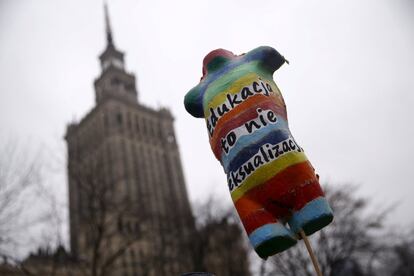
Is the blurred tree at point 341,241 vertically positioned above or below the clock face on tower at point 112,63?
below

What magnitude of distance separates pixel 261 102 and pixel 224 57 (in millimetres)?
798

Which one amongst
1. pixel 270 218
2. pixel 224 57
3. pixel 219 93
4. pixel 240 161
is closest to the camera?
pixel 270 218

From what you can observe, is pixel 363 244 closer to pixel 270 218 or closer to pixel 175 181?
pixel 270 218

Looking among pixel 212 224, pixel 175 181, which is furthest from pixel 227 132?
pixel 175 181

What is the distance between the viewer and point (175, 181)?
61906mm

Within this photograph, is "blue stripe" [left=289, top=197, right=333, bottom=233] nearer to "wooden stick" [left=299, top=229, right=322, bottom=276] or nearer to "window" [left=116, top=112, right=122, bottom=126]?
"wooden stick" [left=299, top=229, right=322, bottom=276]

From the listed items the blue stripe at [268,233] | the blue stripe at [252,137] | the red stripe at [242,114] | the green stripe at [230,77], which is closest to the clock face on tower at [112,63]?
the green stripe at [230,77]

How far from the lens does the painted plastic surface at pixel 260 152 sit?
12.1ft

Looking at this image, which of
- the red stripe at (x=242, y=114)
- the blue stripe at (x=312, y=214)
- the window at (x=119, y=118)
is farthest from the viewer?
the window at (x=119, y=118)

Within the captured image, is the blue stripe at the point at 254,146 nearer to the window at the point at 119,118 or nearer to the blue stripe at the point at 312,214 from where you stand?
the blue stripe at the point at 312,214

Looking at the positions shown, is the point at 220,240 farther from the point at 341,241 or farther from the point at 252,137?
the point at 252,137

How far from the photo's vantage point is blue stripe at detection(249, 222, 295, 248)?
140 inches

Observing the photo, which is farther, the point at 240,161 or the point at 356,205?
the point at 356,205

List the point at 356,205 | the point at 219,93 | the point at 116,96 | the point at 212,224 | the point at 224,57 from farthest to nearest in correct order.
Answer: the point at 116,96 < the point at 212,224 < the point at 356,205 < the point at 224,57 < the point at 219,93
